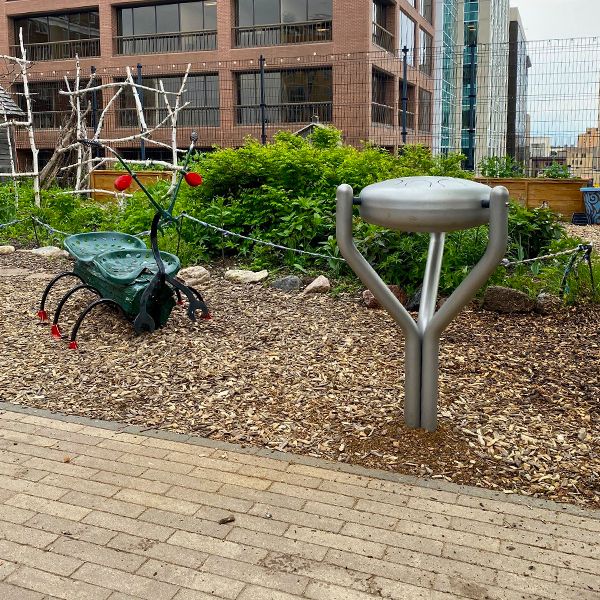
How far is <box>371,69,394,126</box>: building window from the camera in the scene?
1062 inches

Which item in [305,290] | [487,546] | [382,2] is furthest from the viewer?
[382,2]

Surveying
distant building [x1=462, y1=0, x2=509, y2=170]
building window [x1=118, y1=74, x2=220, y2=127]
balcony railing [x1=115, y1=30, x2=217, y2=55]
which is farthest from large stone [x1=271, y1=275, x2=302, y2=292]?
balcony railing [x1=115, y1=30, x2=217, y2=55]

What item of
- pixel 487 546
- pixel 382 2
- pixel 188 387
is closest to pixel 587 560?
pixel 487 546

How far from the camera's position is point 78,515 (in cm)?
331

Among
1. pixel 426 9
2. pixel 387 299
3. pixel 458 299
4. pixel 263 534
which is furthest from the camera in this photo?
Result: pixel 426 9

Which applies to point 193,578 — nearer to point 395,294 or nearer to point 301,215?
point 395,294

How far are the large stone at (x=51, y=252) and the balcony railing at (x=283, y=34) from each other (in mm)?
23031

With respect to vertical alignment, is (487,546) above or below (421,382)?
below

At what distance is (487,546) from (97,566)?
62.4 inches

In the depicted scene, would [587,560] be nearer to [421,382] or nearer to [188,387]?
[421,382]

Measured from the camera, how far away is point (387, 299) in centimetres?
386

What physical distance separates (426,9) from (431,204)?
40.6 meters

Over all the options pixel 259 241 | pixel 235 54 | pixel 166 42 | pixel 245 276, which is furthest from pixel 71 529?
pixel 166 42

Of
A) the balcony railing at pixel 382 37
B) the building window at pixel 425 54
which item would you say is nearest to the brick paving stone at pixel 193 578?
the building window at pixel 425 54
